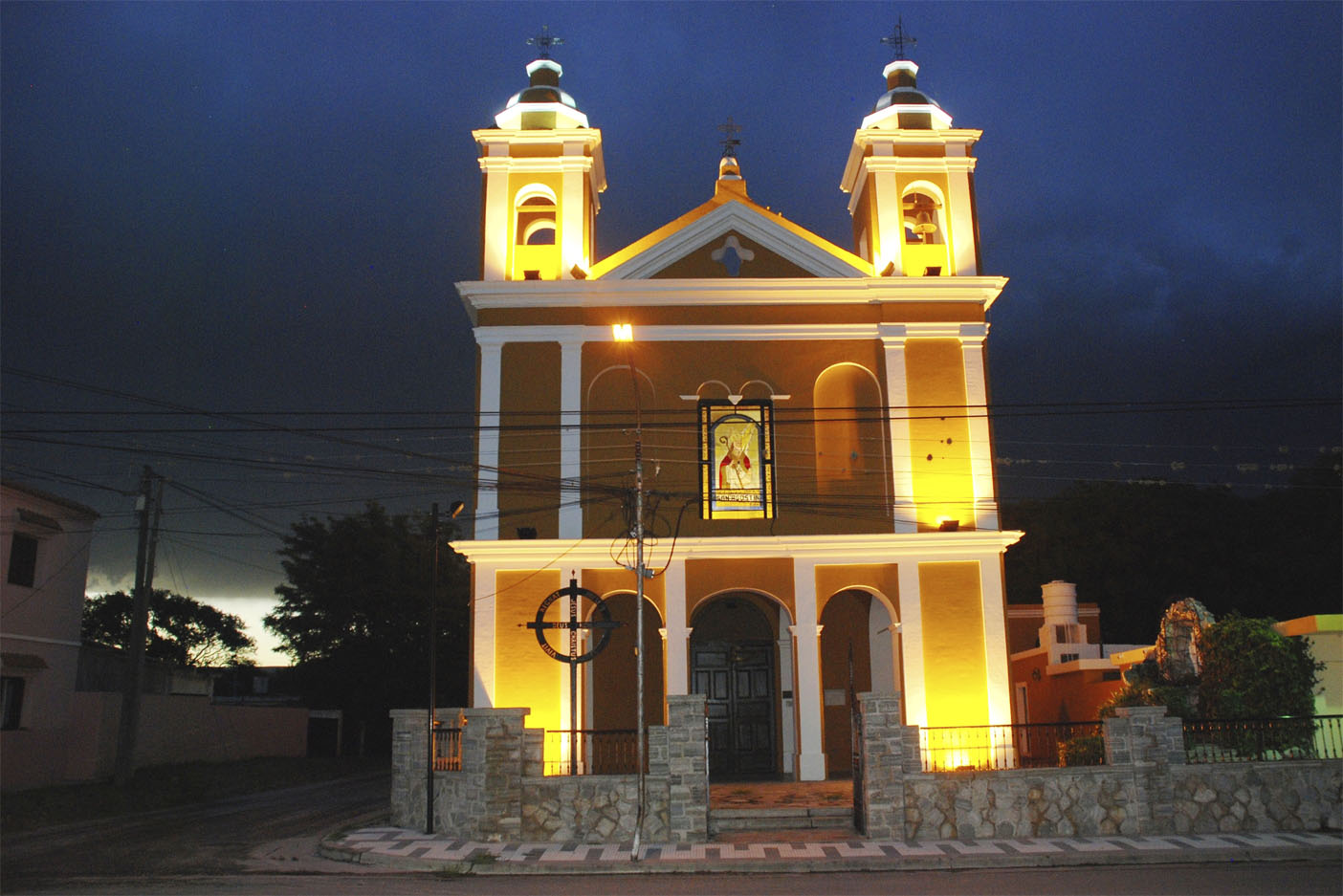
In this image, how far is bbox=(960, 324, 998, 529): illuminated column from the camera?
21.0 meters

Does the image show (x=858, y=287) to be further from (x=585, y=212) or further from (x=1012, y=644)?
(x=1012, y=644)

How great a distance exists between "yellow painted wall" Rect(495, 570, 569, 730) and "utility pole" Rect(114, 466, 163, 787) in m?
9.27

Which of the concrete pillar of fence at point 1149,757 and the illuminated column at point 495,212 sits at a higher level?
the illuminated column at point 495,212

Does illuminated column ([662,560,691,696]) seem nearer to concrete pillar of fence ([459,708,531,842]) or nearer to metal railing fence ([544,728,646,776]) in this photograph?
metal railing fence ([544,728,646,776])

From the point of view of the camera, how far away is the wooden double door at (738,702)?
2214 cm

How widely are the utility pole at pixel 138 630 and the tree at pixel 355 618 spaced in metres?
16.3

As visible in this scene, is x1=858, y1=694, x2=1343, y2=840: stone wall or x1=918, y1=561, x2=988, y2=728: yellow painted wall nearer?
x1=858, y1=694, x2=1343, y2=840: stone wall

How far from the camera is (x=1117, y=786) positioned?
15.3 meters

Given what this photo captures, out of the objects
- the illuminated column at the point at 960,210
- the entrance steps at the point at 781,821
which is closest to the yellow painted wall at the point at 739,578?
the entrance steps at the point at 781,821

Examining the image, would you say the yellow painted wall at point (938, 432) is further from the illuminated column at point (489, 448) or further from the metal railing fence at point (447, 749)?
the metal railing fence at point (447, 749)

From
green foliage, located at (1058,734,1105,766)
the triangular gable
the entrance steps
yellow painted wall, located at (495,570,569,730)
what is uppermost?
the triangular gable

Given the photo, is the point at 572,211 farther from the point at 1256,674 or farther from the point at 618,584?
the point at 1256,674

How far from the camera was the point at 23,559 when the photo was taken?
26.9 metres

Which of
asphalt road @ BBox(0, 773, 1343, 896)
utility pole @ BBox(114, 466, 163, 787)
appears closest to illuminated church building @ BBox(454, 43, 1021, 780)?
asphalt road @ BBox(0, 773, 1343, 896)
